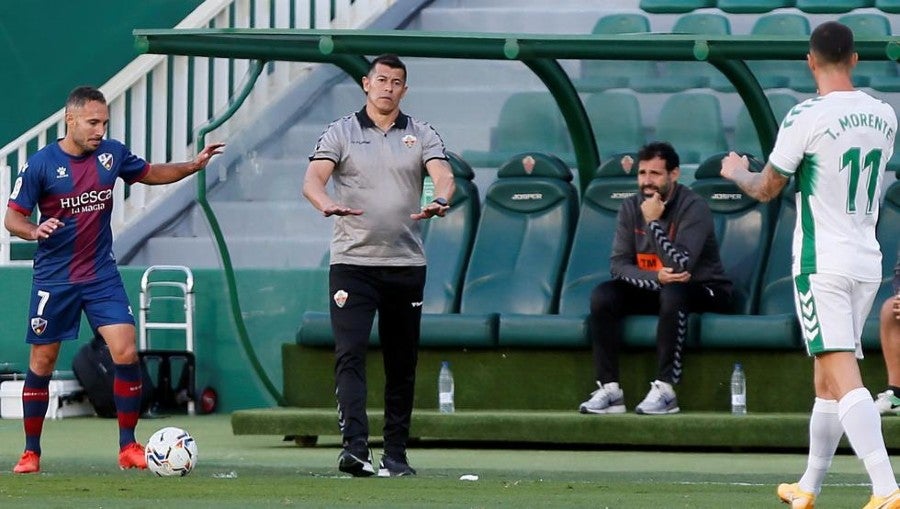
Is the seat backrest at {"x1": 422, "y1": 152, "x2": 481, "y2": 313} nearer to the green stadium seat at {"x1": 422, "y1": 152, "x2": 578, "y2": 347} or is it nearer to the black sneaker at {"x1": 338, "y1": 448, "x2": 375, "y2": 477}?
the green stadium seat at {"x1": 422, "y1": 152, "x2": 578, "y2": 347}

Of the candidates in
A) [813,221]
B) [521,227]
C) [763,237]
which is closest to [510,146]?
[521,227]

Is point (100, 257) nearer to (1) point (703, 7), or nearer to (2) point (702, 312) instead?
(2) point (702, 312)

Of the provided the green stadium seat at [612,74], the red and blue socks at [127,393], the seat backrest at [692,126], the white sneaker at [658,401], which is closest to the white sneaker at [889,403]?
the white sneaker at [658,401]

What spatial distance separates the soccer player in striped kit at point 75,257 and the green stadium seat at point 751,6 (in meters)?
6.16

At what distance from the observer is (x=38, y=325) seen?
27.5ft

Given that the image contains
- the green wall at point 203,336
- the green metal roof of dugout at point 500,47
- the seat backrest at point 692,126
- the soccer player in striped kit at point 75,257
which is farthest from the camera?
the green wall at point 203,336

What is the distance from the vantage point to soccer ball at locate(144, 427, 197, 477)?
786 centimetres

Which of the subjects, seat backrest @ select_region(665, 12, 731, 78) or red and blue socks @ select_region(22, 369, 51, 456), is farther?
seat backrest @ select_region(665, 12, 731, 78)

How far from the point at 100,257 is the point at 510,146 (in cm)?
372

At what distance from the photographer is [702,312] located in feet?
33.9

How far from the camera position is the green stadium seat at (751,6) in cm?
1357

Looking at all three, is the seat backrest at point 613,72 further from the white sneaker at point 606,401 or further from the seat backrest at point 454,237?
the white sneaker at point 606,401

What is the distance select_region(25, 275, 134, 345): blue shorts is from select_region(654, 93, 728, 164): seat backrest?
405 cm

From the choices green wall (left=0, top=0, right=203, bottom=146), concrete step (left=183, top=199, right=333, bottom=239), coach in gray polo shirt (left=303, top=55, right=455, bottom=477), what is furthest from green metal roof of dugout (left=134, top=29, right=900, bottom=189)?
green wall (left=0, top=0, right=203, bottom=146)
